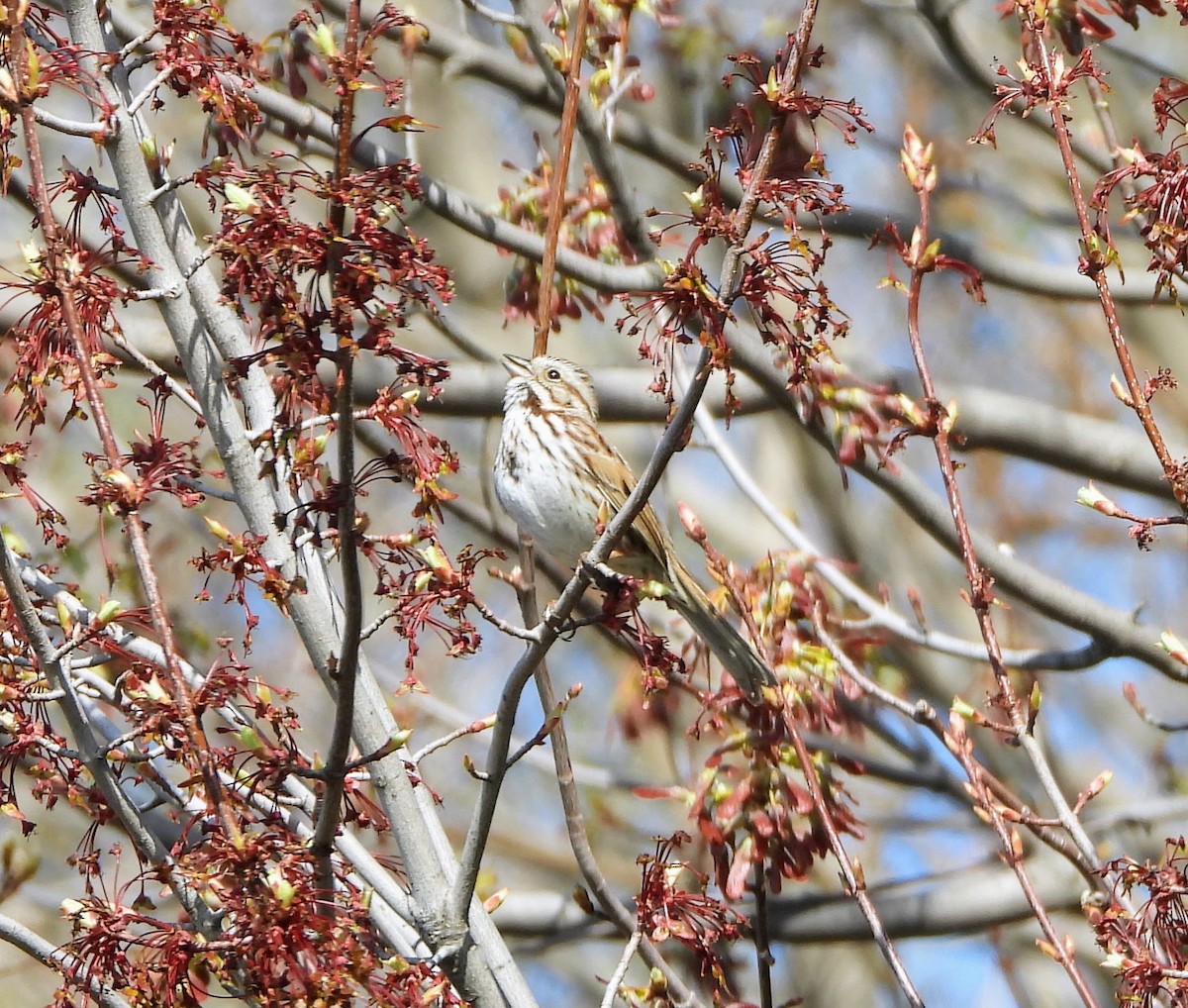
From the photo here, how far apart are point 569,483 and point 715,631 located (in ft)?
2.23

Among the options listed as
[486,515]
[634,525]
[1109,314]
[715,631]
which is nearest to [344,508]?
[1109,314]

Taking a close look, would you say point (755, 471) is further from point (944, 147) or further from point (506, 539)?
point (506, 539)

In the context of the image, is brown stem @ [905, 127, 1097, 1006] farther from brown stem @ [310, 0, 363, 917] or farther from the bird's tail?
brown stem @ [310, 0, 363, 917]

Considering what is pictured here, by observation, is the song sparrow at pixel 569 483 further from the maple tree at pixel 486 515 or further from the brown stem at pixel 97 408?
the brown stem at pixel 97 408

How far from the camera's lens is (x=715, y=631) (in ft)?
15.4

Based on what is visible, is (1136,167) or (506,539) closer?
(1136,167)

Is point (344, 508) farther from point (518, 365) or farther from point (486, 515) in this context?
point (486, 515)

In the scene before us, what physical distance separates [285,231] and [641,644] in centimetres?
124

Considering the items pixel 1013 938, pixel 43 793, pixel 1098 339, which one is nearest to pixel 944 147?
pixel 1098 339

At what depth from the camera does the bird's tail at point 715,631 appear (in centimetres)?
439

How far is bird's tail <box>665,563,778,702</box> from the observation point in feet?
14.4

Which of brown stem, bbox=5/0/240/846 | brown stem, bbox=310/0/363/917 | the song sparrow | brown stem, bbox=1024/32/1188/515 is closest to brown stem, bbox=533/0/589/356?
the song sparrow

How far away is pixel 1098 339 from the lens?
1162 cm

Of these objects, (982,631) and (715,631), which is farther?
(715,631)
